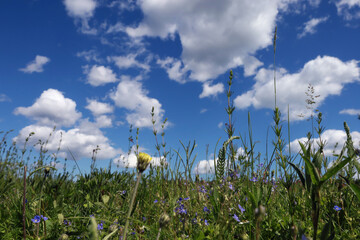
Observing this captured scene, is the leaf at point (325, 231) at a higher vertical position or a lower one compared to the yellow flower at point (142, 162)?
lower

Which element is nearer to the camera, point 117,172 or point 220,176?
point 220,176

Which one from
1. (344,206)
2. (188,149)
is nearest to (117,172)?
(188,149)

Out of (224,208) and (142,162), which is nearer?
(142,162)

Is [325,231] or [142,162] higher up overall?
[142,162]

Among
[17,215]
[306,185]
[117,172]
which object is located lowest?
[17,215]

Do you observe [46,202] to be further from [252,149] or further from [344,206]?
[344,206]

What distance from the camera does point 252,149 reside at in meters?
2.61

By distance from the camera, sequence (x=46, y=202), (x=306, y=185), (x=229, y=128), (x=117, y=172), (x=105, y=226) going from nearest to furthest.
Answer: (x=306, y=185)
(x=105, y=226)
(x=46, y=202)
(x=229, y=128)
(x=117, y=172)

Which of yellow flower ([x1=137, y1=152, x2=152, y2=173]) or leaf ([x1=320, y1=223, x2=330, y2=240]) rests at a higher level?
yellow flower ([x1=137, y1=152, x2=152, y2=173])

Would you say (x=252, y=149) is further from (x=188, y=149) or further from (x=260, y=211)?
(x=260, y=211)

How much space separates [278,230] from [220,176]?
1.97 ft

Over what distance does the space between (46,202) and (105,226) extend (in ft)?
2.98

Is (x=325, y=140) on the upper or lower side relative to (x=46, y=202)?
upper

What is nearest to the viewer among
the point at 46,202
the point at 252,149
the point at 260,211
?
the point at 260,211
